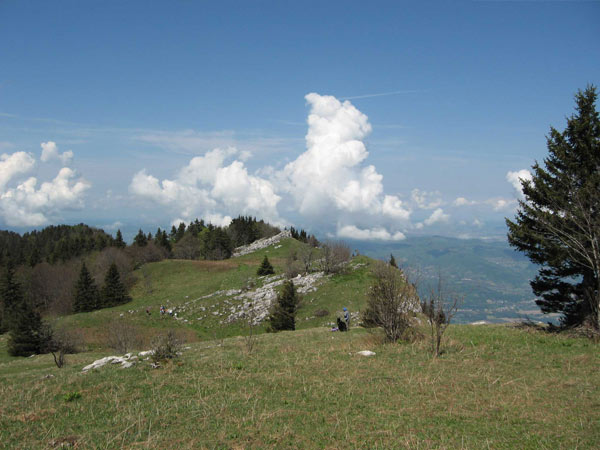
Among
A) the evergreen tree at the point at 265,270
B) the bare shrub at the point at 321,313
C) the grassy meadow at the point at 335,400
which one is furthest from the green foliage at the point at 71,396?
the evergreen tree at the point at 265,270

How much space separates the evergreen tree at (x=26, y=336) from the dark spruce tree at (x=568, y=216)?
40.1m

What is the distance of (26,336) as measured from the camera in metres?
32.9

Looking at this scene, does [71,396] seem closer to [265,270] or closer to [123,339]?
[123,339]

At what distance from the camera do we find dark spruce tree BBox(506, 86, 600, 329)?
55.7 ft

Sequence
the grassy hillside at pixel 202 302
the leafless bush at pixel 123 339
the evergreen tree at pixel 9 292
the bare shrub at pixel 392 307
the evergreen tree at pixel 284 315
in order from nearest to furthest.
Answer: the bare shrub at pixel 392 307, the leafless bush at pixel 123 339, the evergreen tree at pixel 284 315, the grassy hillside at pixel 202 302, the evergreen tree at pixel 9 292

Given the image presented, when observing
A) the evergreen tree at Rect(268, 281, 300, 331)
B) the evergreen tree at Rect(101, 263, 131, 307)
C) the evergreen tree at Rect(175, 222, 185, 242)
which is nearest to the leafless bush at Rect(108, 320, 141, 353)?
the evergreen tree at Rect(268, 281, 300, 331)

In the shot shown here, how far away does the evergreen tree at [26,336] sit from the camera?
3300 cm

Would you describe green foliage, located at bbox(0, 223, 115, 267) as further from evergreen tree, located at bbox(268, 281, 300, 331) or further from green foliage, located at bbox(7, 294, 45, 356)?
evergreen tree, located at bbox(268, 281, 300, 331)

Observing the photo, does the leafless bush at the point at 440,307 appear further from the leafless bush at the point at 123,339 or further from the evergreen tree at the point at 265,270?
the evergreen tree at the point at 265,270

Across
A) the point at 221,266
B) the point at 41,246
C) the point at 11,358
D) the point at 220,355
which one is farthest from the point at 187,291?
the point at 41,246

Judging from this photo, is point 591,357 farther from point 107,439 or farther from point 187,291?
point 187,291

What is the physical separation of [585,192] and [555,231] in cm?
223

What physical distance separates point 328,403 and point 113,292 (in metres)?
63.9

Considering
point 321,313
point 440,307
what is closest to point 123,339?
point 321,313
